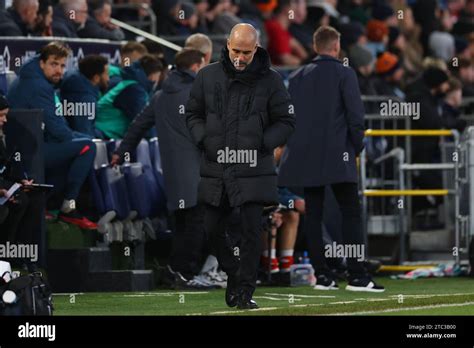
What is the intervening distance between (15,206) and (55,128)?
4.28 feet

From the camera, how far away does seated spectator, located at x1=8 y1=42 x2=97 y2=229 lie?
16031mm

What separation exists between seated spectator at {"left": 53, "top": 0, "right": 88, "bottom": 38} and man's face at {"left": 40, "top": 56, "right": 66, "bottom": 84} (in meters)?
3.15

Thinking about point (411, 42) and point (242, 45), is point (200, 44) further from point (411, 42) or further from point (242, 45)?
point (411, 42)

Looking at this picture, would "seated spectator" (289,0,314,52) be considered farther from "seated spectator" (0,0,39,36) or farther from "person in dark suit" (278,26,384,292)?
"person in dark suit" (278,26,384,292)

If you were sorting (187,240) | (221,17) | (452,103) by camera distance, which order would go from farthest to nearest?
(221,17) → (452,103) → (187,240)

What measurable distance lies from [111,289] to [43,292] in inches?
160

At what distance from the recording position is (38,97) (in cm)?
1603

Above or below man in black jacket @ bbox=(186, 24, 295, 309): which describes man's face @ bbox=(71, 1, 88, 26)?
above

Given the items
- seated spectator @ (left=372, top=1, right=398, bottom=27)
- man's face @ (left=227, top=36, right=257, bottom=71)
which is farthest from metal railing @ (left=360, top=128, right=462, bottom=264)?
seated spectator @ (left=372, top=1, right=398, bottom=27)

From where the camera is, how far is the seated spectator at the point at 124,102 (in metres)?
17.4

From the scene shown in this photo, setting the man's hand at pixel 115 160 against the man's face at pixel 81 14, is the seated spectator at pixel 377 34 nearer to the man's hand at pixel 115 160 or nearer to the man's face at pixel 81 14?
the man's face at pixel 81 14

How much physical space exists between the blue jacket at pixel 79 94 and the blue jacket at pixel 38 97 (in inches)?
27.2

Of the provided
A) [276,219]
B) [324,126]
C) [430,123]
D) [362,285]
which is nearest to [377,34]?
[430,123]

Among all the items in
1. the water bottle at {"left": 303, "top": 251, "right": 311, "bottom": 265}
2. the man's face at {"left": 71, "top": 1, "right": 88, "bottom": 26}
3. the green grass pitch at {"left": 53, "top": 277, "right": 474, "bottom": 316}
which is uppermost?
the man's face at {"left": 71, "top": 1, "right": 88, "bottom": 26}
